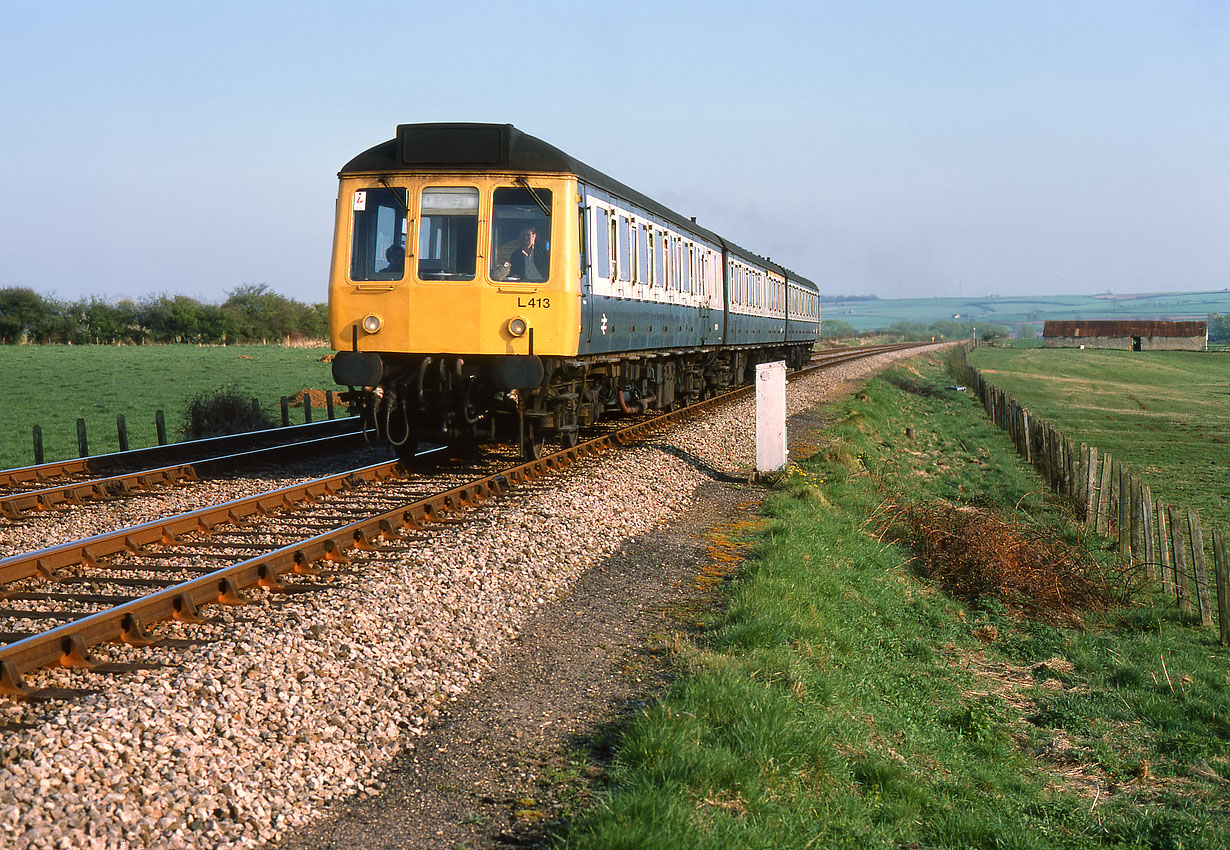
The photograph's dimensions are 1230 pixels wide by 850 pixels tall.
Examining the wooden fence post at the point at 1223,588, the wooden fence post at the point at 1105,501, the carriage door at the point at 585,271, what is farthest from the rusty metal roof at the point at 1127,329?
the carriage door at the point at 585,271

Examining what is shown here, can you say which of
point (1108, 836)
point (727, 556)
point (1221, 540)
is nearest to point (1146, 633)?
point (1221, 540)

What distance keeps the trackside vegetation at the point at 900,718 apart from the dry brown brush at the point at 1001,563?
11cm

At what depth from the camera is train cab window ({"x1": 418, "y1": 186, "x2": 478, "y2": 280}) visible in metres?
11.0

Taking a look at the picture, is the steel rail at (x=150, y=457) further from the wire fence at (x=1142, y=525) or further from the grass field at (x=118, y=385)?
the wire fence at (x=1142, y=525)

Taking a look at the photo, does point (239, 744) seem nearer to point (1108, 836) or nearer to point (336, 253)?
point (1108, 836)

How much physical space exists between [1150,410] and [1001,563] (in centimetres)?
3154

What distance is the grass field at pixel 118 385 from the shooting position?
2066 centimetres

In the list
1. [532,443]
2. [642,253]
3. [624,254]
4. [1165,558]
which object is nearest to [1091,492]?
[1165,558]

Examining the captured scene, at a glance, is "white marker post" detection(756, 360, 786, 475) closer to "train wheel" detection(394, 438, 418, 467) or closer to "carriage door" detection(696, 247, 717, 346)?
"train wheel" detection(394, 438, 418, 467)

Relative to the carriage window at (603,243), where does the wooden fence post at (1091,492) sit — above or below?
below

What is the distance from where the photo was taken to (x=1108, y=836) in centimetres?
542

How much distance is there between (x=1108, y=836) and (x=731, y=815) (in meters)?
2.46

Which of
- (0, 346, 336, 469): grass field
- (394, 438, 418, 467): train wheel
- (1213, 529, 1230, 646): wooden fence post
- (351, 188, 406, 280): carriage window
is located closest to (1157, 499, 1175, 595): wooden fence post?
(1213, 529, 1230, 646): wooden fence post

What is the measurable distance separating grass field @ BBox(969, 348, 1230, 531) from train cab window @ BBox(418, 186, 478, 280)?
12.5 m
